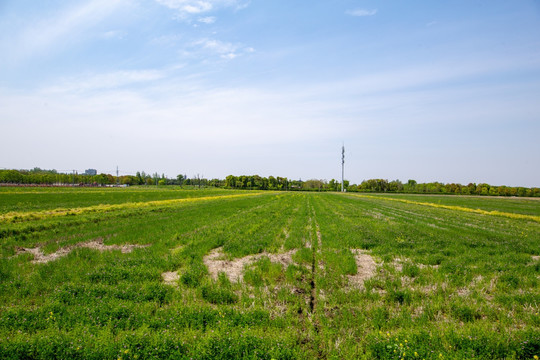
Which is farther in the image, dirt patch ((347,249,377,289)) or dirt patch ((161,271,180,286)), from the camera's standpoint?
dirt patch ((347,249,377,289))

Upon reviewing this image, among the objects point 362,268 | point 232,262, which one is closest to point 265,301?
point 232,262

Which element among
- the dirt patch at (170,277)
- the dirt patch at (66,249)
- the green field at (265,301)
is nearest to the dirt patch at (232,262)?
the green field at (265,301)

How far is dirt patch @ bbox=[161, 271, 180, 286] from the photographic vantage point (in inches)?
321

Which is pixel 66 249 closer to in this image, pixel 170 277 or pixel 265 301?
pixel 170 277

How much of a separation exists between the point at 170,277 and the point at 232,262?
8.83 feet

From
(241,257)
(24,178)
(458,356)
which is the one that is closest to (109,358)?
(458,356)

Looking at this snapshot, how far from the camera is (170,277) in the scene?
876 cm

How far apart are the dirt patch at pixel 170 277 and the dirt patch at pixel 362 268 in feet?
19.1

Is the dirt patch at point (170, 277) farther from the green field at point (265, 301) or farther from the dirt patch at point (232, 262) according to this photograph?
the dirt patch at point (232, 262)

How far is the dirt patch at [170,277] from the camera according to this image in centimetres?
815

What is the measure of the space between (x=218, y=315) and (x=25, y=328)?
3.99 meters

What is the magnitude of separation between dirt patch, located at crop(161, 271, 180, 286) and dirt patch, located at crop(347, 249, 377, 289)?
5810mm

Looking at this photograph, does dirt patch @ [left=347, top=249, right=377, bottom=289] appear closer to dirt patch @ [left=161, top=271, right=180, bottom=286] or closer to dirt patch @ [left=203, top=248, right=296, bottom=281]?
dirt patch @ [left=203, top=248, right=296, bottom=281]

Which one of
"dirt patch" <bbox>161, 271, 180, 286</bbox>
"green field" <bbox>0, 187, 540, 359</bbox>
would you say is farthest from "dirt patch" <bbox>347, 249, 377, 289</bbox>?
"dirt patch" <bbox>161, 271, 180, 286</bbox>
